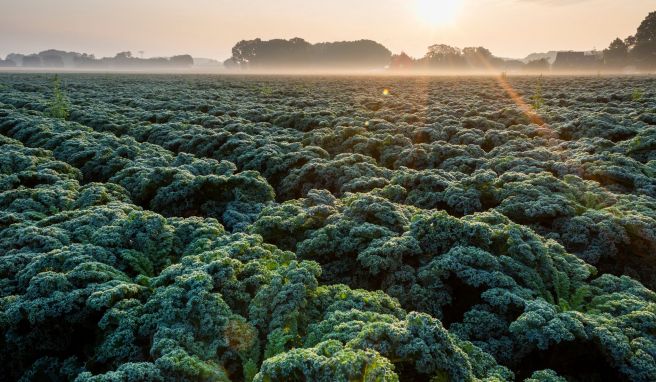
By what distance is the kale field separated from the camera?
492 centimetres

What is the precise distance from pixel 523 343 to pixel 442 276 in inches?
62.8

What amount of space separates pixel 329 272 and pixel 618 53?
164m

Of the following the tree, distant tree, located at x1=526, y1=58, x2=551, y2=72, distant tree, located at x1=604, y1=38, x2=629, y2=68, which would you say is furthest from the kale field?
distant tree, located at x1=526, y1=58, x2=551, y2=72

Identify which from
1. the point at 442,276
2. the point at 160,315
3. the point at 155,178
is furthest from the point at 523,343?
the point at 155,178

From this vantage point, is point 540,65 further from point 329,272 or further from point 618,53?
point 329,272

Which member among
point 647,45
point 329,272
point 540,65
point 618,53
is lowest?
point 329,272

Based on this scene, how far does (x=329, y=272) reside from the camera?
746cm

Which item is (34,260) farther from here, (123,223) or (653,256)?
(653,256)

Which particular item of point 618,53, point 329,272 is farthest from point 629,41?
point 329,272

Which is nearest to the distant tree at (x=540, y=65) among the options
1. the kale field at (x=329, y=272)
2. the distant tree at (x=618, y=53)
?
the distant tree at (x=618, y=53)

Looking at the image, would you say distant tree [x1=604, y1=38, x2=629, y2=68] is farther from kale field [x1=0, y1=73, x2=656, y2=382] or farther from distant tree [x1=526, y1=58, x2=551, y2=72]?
kale field [x1=0, y1=73, x2=656, y2=382]

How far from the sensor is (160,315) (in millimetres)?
5387

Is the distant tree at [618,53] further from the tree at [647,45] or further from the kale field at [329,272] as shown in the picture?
the kale field at [329,272]

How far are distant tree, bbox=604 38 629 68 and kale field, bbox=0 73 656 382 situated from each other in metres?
155
